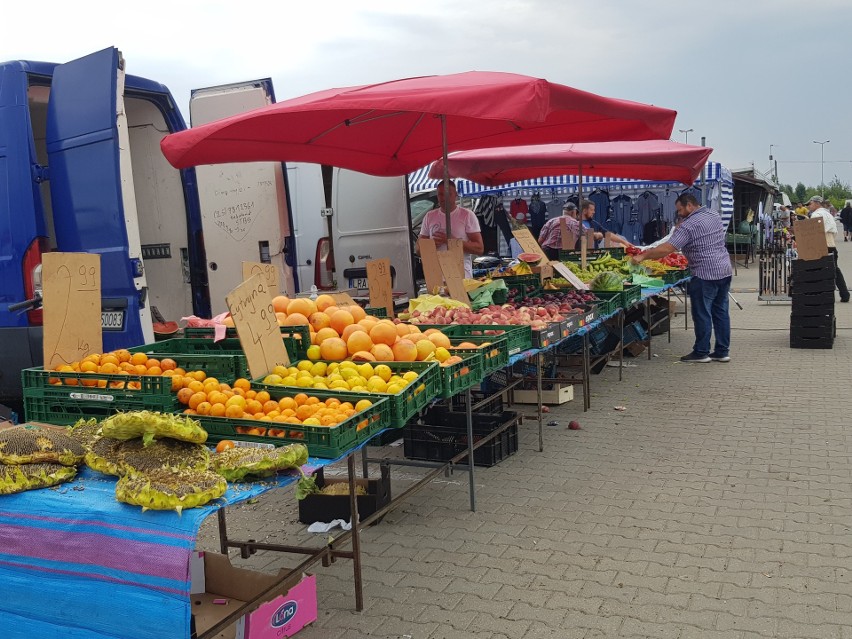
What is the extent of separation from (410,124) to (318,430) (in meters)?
4.91

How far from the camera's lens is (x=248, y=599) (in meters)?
3.13

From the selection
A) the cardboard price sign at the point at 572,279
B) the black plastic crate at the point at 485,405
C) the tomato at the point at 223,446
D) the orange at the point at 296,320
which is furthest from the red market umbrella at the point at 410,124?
the tomato at the point at 223,446

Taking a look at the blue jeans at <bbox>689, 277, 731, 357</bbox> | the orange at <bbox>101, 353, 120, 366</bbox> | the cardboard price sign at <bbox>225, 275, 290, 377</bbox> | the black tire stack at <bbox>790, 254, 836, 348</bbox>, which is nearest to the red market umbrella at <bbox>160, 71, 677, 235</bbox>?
the cardboard price sign at <bbox>225, 275, 290, 377</bbox>

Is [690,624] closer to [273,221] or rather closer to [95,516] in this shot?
[95,516]

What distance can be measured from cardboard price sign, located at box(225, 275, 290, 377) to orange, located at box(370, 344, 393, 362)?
484mm

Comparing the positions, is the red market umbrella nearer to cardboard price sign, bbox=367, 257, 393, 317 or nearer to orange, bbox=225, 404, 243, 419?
cardboard price sign, bbox=367, 257, 393, 317

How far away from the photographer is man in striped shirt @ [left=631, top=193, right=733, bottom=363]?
354 inches

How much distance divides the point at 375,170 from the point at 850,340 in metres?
7.26

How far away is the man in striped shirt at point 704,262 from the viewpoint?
29.5 ft

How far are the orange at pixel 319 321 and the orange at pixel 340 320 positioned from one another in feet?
0.11

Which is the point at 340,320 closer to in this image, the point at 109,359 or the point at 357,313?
the point at 357,313

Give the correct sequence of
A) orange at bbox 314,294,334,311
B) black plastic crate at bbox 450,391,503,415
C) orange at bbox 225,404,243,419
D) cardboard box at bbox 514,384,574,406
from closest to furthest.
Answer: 1. orange at bbox 225,404,243,419
2. orange at bbox 314,294,334,311
3. black plastic crate at bbox 450,391,503,415
4. cardboard box at bbox 514,384,574,406

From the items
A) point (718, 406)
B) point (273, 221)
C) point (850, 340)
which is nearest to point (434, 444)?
point (273, 221)

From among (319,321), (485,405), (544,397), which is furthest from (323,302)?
(544,397)
